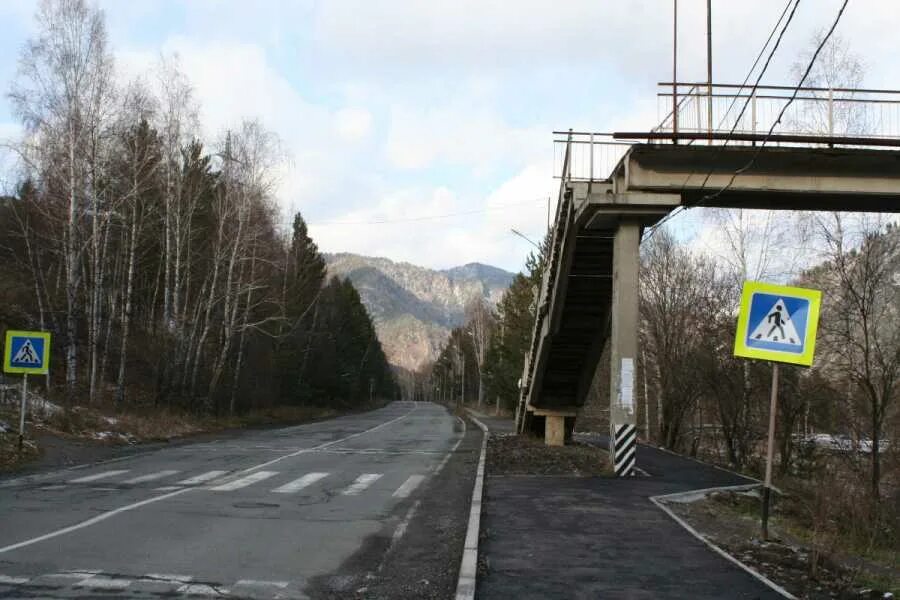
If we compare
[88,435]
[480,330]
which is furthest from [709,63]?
[480,330]

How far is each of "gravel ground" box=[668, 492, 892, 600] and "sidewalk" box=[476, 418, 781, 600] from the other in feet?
1.25

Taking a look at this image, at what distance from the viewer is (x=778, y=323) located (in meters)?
9.45

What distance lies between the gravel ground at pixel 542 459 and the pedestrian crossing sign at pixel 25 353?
10543 mm

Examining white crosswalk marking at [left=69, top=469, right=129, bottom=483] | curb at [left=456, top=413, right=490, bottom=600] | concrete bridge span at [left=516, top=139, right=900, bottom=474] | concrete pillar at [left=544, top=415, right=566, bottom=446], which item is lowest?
white crosswalk marking at [left=69, top=469, right=129, bottom=483]

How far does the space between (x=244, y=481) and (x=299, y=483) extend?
1.04 m

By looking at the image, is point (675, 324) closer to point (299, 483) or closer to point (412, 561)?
point (299, 483)

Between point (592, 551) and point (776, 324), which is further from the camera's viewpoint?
point (776, 324)

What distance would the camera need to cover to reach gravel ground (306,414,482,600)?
22.6 ft

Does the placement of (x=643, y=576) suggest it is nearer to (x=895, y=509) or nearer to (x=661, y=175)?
(x=661, y=175)

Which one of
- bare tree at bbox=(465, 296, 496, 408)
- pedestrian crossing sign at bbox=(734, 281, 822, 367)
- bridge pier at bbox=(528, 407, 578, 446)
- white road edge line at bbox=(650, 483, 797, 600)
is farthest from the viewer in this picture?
bare tree at bbox=(465, 296, 496, 408)

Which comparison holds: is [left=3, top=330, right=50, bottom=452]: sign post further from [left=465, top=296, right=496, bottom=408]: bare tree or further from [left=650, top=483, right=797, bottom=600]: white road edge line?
[left=465, top=296, right=496, bottom=408]: bare tree

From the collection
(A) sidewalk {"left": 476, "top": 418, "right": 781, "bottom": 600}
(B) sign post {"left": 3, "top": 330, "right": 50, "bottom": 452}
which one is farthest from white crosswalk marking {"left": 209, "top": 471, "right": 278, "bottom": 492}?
(B) sign post {"left": 3, "top": 330, "right": 50, "bottom": 452}

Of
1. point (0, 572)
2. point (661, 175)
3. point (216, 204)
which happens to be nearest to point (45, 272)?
point (216, 204)

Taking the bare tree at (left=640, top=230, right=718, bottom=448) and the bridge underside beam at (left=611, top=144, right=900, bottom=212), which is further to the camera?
the bare tree at (left=640, top=230, right=718, bottom=448)
